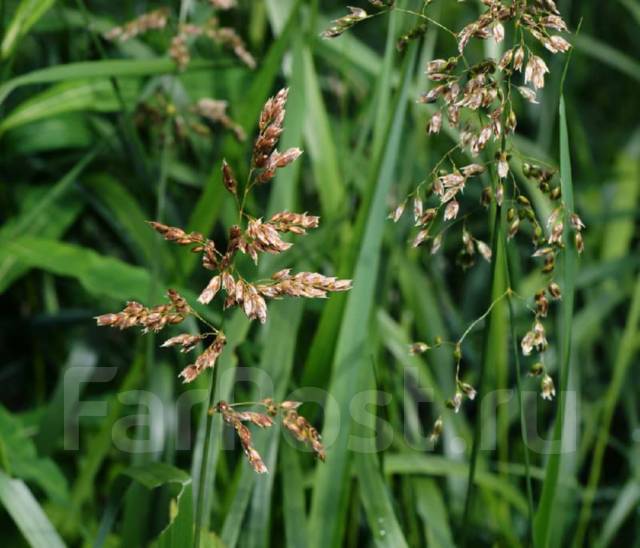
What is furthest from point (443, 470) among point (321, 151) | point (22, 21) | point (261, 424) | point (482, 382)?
point (22, 21)

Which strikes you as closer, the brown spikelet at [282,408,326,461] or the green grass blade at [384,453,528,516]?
the brown spikelet at [282,408,326,461]

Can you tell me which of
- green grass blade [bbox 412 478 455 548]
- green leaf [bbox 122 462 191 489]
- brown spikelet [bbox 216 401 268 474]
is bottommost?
green grass blade [bbox 412 478 455 548]

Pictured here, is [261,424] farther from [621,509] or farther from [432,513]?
[621,509]

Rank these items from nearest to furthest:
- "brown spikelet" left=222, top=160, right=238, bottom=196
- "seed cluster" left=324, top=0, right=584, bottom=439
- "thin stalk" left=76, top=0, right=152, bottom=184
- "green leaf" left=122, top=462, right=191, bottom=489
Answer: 1. "brown spikelet" left=222, top=160, right=238, bottom=196
2. "seed cluster" left=324, top=0, right=584, bottom=439
3. "green leaf" left=122, top=462, right=191, bottom=489
4. "thin stalk" left=76, top=0, right=152, bottom=184

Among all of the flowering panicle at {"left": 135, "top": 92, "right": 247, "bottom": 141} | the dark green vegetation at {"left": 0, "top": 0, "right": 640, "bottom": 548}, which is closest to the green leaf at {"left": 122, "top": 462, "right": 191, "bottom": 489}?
the dark green vegetation at {"left": 0, "top": 0, "right": 640, "bottom": 548}

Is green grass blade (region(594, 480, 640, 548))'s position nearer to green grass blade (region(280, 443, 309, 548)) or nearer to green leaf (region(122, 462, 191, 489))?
green grass blade (region(280, 443, 309, 548))

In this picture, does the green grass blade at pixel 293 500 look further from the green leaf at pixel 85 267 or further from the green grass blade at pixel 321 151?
the green grass blade at pixel 321 151

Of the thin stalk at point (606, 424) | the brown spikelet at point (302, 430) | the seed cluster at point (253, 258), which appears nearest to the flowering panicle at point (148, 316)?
the seed cluster at point (253, 258)

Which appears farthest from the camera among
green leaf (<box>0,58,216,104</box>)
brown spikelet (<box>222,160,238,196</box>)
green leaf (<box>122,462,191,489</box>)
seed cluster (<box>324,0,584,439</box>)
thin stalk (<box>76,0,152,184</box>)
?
thin stalk (<box>76,0,152,184</box>)
